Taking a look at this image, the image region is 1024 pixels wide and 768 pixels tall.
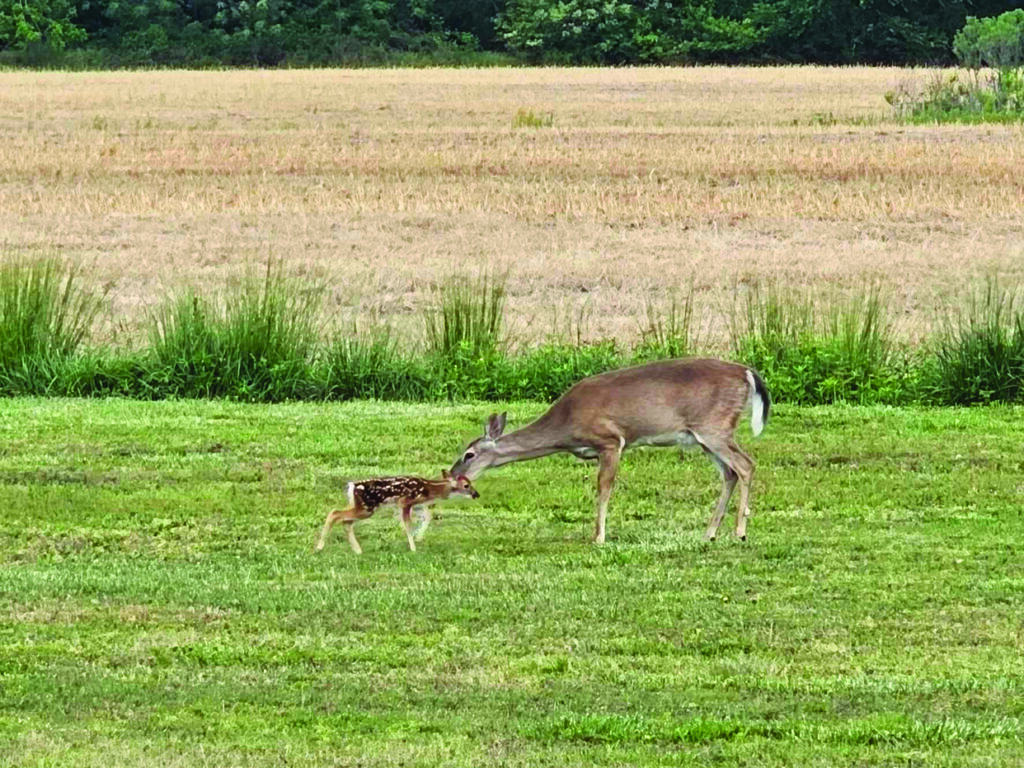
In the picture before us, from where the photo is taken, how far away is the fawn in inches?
407

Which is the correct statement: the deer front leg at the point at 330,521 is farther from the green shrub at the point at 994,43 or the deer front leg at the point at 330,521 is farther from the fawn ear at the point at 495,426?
the green shrub at the point at 994,43

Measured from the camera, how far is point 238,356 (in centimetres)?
1670

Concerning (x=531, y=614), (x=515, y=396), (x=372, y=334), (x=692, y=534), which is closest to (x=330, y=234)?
(x=372, y=334)

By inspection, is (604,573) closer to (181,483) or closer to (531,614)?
(531,614)

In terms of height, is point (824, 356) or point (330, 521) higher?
point (330, 521)

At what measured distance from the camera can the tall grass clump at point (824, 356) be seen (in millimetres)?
16203

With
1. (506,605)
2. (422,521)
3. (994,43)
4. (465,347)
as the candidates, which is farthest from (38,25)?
(506,605)

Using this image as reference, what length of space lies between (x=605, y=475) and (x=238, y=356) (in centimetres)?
668

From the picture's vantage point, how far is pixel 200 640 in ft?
28.2

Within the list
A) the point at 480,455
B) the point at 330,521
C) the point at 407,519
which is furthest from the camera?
the point at 480,455

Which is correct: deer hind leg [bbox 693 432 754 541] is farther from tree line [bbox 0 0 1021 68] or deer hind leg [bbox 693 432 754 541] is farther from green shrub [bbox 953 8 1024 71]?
tree line [bbox 0 0 1021 68]

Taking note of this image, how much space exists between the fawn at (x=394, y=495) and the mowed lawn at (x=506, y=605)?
A: 22 centimetres

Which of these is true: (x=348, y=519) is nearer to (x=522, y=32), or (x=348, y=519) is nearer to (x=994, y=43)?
(x=994, y=43)

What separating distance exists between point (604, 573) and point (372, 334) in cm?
795
